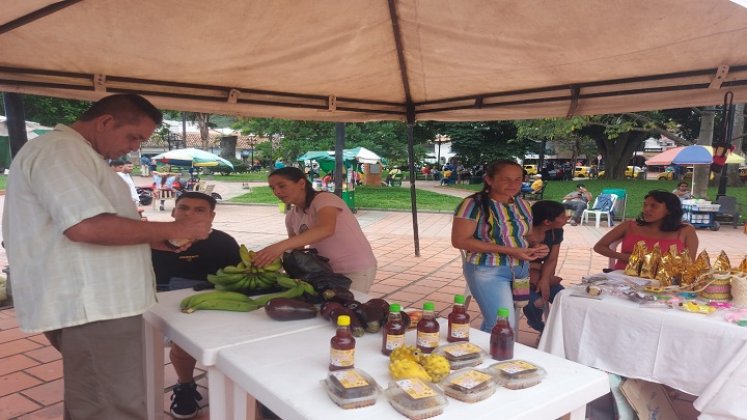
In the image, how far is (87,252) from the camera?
1.62 metres

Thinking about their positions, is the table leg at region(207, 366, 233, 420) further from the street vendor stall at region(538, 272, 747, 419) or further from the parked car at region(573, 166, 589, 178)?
the parked car at region(573, 166, 589, 178)

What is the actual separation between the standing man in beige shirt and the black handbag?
807 millimetres

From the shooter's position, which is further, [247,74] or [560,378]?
[247,74]

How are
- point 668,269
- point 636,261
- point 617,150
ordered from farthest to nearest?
point 617,150, point 636,261, point 668,269

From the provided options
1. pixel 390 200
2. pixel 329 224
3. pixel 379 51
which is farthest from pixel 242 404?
pixel 390 200

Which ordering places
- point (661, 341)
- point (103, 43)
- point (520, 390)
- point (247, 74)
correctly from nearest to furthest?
point (520, 390) → point (661, 341) → point (103, 43) → point (247, 74)

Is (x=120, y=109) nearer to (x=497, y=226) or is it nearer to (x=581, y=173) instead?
(x=497, y=226)

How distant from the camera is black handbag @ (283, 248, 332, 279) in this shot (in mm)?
2535

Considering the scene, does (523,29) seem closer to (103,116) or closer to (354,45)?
(354,45)

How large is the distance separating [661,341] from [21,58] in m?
4.09

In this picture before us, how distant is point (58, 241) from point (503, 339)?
1.58 m

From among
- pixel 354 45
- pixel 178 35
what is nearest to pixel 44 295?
pixel 178 35

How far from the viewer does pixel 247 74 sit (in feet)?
12.8

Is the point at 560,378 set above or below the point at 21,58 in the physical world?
below
